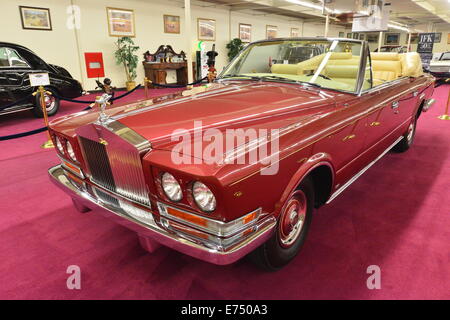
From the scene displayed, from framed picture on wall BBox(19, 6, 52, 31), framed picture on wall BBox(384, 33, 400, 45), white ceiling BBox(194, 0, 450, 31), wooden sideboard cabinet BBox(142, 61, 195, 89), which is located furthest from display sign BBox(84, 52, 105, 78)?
framed picture on wall BBox(384, 33, 400, 45)

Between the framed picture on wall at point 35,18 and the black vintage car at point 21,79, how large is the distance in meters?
3.07

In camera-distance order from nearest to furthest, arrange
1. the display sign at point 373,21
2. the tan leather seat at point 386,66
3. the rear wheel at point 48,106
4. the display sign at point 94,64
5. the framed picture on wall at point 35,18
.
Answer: the tan leather seat at point 386,66 < the rear wheel at point 48,106 < the framed picture on wall at point 35,18 < the display sign at point 94,64 < the display sign at point 373,21

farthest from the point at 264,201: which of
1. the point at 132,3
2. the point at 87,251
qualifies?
the point at 132,3

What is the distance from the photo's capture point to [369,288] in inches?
70.9

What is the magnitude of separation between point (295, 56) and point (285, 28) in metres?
17.3

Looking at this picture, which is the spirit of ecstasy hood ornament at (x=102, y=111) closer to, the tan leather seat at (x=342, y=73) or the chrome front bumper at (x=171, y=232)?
the chrome front bumper at (x=171, y=232)

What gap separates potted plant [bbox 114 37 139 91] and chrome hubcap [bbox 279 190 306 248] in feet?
32.0

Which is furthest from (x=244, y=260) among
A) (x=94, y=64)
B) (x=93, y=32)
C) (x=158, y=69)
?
(x=158, y=69)

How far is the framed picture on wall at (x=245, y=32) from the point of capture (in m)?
15.0

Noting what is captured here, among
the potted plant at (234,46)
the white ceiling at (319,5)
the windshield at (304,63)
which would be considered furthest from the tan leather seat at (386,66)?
the potted plant at (234,46)

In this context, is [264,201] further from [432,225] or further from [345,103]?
[432,225]

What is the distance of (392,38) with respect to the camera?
92.3 feet

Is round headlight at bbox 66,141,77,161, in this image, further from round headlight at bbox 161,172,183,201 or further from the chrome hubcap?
the chrome hubcap

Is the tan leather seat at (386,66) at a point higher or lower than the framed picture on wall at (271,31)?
lower
